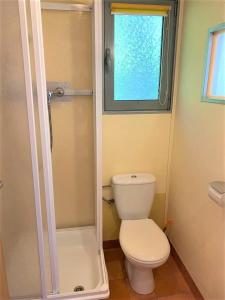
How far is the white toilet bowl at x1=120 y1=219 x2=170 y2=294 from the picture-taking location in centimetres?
148

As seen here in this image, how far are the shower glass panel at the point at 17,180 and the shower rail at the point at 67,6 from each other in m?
0.78

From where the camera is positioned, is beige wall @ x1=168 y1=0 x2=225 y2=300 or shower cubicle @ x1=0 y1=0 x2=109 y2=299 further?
beige wall @ x1=168 y1=0 x2=225 y2=300

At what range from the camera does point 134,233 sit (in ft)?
5.60

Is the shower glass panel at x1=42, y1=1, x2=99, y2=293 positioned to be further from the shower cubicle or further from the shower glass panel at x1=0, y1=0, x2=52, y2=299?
the shower glass panel at x1=0, y1=0, x2=52, y2=299

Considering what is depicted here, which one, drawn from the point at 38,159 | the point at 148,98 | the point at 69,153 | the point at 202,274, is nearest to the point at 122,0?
the point at 148,98

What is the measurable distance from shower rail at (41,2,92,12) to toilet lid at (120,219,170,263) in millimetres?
1579

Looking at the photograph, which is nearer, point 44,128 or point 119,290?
point 44,128

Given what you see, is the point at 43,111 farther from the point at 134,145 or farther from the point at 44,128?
the point at 134,145

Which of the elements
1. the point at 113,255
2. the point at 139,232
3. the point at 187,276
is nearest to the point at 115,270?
the point at 113,255

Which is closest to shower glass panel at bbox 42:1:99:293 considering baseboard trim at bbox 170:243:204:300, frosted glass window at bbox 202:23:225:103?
baseboard trim at bbox 170:243:204:300

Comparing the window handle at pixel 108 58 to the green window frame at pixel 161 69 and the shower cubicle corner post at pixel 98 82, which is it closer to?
the green window frame at pixel 161 69

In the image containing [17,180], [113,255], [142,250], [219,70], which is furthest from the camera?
[113,255]

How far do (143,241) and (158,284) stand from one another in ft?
1.40

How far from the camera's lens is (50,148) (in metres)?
1.15
